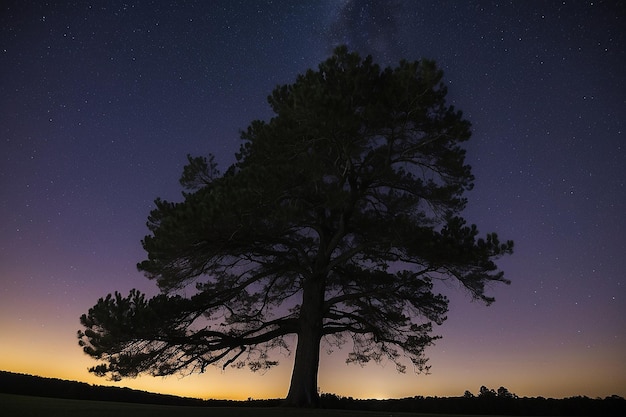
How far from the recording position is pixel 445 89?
14812 mm

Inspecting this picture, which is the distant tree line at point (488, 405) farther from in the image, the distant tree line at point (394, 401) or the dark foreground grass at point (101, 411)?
the dark foreground grass at point (101, 411)

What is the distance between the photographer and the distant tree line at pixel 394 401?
49.8 ft

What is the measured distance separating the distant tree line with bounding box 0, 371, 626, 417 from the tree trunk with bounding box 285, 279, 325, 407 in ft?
2.56

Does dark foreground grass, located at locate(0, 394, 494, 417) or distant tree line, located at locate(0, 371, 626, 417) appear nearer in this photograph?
dark foreground grass, located at locate(0, 394, 494, 417)

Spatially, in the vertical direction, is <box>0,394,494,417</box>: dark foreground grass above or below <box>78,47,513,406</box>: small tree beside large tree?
below

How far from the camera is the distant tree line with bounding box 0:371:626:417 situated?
598 inches

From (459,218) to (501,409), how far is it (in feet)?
22.0

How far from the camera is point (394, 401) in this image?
16.5 m

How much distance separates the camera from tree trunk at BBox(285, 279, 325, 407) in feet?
46.3

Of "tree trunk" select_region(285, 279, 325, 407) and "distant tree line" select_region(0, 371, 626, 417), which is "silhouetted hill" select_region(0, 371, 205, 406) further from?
"tree trunk" select_region(285, 279, 325, 407)

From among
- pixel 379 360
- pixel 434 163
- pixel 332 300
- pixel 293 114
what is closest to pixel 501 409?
pixel 379 360

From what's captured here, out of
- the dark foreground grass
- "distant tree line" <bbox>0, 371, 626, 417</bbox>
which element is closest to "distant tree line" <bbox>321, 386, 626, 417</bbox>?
"distant tree line" <bbox>0, 371, 626, 417</bbox>

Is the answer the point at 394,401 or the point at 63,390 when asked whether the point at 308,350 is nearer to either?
the point at 394,401

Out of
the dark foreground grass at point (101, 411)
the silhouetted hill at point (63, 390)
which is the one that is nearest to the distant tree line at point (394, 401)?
the silhouetted hill at point (63, 390)
